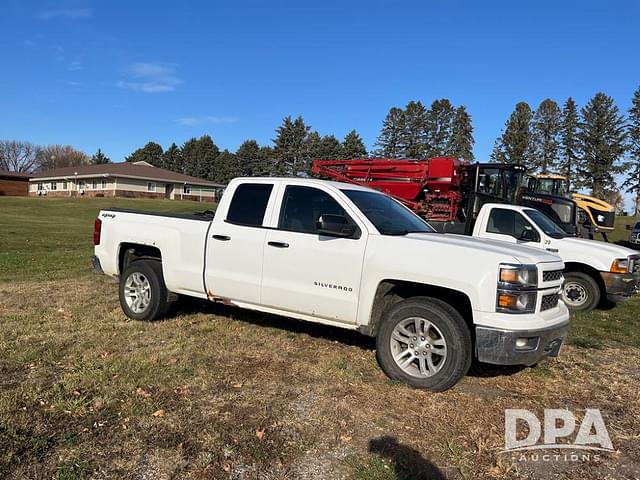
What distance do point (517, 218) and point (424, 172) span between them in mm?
8289

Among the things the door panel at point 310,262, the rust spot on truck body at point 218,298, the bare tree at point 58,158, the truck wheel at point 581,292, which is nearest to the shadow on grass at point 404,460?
the door panel at point 310,262

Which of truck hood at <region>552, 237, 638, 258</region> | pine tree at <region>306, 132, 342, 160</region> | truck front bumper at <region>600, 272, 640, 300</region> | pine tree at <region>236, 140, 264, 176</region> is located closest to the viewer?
truck front bumper at <region>600, 272, 640, 300</region>

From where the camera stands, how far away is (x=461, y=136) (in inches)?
2709

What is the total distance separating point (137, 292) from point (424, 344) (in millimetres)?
3933

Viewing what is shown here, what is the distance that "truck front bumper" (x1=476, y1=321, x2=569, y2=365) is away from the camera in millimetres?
4199

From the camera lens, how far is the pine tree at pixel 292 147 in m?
74.0

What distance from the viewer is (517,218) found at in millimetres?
9461

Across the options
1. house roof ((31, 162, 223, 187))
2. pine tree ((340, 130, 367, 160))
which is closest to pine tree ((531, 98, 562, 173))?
pine tree ((340, 130, 367, 160))

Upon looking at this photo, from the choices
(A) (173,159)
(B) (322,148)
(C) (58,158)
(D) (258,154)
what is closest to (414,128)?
(B) (322,148)

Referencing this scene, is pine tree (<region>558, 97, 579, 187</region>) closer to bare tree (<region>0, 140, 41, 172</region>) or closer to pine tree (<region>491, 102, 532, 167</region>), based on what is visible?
pine tree (<region>491, 102, 532, 167</region>)

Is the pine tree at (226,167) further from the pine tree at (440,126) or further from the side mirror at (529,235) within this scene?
the side mirror at (529,235)

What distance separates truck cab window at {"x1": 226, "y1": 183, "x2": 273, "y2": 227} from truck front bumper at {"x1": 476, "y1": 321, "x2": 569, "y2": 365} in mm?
2702

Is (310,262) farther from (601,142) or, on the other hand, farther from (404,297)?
(601,142)

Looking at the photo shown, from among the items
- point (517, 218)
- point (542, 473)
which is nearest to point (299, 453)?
point (542, 473)
